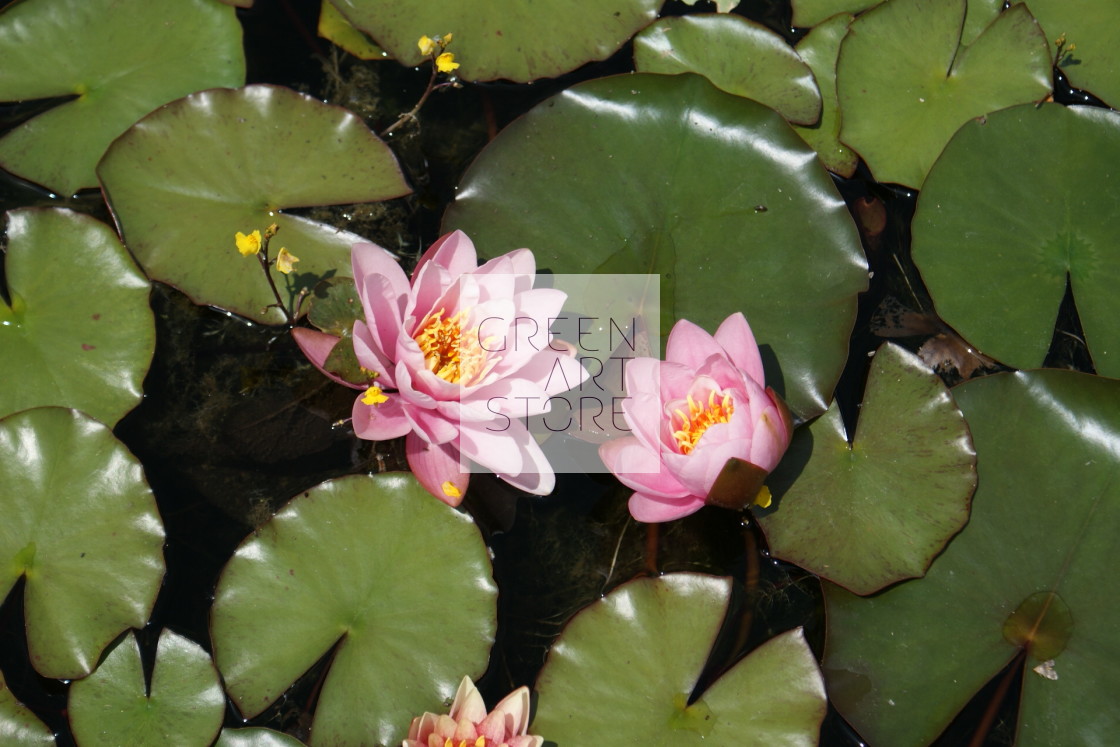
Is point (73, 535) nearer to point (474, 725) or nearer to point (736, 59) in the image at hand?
point (474, 725)

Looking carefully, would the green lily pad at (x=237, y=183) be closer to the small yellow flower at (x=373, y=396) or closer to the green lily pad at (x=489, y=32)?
the green lily pad at (x=489, y=32)

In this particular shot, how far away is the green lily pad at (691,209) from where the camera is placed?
2398mm

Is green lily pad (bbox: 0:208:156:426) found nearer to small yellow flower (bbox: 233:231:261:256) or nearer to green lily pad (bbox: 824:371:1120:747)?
small yellow flower (bbox: 233:231:261:256)

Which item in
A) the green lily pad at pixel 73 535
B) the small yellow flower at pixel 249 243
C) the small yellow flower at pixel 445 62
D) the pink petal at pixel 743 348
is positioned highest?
the small yellow flower at pixel 445 62

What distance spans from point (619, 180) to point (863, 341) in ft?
3.18

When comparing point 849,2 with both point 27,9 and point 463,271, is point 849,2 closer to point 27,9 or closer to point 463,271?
point 463,271

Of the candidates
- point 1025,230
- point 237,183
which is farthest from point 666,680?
point 237,183

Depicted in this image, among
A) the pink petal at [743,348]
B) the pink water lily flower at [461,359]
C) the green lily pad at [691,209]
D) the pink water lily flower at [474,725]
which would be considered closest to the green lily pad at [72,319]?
the pink water lily flower at [461,359]

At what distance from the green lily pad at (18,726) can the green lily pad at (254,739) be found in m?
0.45

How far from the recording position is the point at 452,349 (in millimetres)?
2223

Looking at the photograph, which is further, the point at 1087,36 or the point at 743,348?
the point at 1087,36

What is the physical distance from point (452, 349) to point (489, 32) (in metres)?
1.19

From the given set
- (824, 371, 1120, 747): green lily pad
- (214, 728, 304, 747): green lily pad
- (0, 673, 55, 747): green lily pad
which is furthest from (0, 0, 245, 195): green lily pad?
(824, 371, 1120, 747): green lily pad

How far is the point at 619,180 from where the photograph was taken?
8.13 ft
